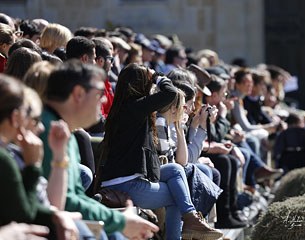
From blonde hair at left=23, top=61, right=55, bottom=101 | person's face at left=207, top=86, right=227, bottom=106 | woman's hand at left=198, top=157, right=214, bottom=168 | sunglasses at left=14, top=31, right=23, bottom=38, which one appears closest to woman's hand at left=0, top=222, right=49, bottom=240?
blonde hair at left=23, top=61, right=55, bottom=101

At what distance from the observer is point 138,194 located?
8.51m

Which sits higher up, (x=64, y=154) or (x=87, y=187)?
(x=64, y=154)

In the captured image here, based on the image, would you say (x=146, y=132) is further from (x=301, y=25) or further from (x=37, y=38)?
(x=301, y=25)

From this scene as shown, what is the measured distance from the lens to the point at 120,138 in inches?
332

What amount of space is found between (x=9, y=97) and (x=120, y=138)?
9.67ft

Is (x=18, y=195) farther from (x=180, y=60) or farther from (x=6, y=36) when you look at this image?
(x=180, y=60)

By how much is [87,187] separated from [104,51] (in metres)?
1.84

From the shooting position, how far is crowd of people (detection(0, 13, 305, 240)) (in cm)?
577

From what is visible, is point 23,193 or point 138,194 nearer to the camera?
point 23,193

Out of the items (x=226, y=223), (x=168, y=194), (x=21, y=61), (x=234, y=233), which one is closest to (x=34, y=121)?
(x=21, y=61)

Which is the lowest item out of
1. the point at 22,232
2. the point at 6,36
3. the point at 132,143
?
the point at 132,143

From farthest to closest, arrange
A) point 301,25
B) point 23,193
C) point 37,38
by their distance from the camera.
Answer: point 301,25 → point 37,38 → point 23,193

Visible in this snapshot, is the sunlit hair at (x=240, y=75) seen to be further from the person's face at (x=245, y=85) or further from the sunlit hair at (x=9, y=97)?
the sunlit hair at (x=9, y=97)

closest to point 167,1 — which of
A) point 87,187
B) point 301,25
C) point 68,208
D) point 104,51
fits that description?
point 301,25
